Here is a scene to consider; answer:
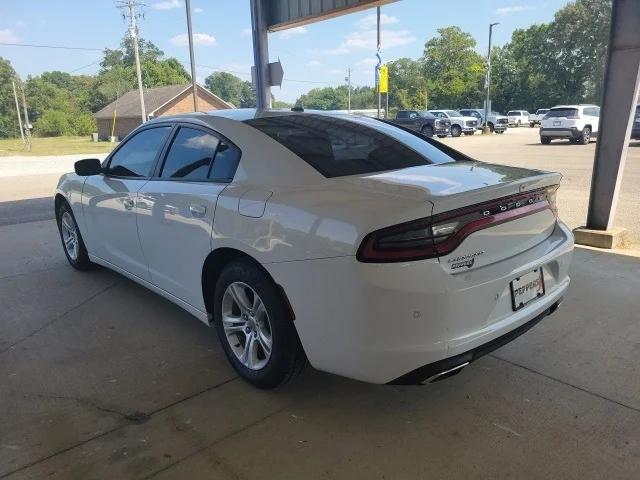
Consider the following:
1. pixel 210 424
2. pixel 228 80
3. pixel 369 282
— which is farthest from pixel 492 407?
pixel 228 80

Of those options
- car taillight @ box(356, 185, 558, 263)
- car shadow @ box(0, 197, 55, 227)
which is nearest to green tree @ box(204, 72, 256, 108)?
car shadow @ box(0, 197, 55, 227)

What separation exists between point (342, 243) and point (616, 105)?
176 inches

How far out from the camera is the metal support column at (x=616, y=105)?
5125mm

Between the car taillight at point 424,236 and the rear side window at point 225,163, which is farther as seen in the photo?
the rear side window at point 225,163

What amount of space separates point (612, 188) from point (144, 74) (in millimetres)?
87360

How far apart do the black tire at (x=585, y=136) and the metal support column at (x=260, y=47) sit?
59.1 ft

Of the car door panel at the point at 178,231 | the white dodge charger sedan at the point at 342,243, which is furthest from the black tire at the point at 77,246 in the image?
the car door panel at the point at 178,231

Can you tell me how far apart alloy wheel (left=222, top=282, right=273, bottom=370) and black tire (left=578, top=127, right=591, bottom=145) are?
23.8 metres

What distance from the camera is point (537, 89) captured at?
2719 inches

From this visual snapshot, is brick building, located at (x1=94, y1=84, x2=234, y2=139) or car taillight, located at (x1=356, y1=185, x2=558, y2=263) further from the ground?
brick building, located at (x1=94, y1=84, x2=234, y2=139)

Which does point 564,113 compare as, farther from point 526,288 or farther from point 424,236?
point 424,236

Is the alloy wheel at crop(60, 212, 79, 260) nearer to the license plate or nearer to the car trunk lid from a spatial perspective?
the car trunk lid

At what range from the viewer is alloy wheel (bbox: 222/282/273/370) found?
283 cm

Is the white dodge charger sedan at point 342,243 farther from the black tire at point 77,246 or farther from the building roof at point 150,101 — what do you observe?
the building roof at point 150,101
